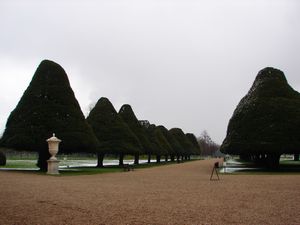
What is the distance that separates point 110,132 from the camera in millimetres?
42344

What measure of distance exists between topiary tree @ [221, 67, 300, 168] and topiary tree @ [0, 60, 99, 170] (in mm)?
13719

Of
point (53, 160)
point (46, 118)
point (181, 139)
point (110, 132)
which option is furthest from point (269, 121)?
point (181, 139)

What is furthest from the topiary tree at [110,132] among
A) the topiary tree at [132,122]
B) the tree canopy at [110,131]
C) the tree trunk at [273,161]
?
the tree trunk at [273,161]

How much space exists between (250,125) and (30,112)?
19.6m

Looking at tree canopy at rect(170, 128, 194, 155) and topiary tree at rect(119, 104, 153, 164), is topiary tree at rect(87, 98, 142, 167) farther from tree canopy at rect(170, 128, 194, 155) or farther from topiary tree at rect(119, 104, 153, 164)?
tree canopy at rect(170, 128, 194, 155)

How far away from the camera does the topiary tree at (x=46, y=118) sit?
29719 mm

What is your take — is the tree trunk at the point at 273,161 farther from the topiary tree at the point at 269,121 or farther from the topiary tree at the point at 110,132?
the topiary tree at the point at 110,132

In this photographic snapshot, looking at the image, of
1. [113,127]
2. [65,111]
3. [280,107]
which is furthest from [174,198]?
[113,127]

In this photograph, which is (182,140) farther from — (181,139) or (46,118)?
(46,118)

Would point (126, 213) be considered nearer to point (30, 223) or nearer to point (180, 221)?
point (180, 221)

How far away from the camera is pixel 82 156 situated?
10281cm

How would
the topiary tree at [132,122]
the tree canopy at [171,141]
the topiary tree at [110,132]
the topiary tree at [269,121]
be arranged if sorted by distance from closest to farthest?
the topiary tree at [269,121] → the topiary tree at [110,132] → the topiary tree at [132,122] → the tree canopy at [171,141]

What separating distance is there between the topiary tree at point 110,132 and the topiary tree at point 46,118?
8.73 meters

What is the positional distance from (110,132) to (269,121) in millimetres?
16502
